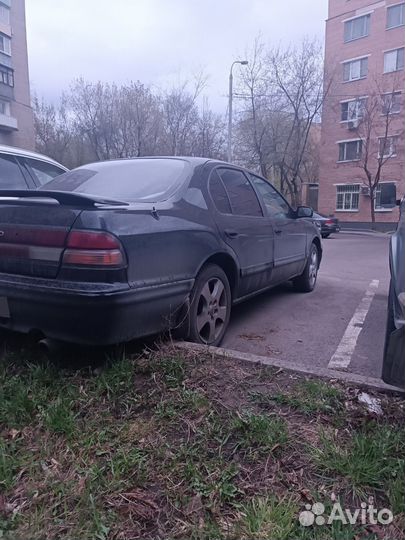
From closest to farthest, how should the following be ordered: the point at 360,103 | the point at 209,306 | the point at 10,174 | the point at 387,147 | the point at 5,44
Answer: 1. the point at 209,306
2. the point at 10,174
3. the point at 387,147
4. the point at 360,103
5. the point at 5,44

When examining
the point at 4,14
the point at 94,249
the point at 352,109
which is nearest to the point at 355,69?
the point at 352,109

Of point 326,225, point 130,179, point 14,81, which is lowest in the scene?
point 326,225

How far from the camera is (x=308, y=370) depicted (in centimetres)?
265

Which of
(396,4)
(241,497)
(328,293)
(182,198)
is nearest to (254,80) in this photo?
(396,4)

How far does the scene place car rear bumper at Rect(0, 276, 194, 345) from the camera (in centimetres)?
234

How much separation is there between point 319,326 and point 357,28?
121 ft

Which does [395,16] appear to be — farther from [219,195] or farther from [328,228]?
[219,195]

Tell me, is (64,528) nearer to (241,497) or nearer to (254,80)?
(241,497)

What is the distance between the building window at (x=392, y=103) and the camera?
29028mm

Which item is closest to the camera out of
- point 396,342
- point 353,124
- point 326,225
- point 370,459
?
point 370,459

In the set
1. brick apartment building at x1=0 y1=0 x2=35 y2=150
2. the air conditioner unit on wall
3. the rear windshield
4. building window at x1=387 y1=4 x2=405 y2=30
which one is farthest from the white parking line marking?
building window at x1=387 y1=4 x2=405 y2=30

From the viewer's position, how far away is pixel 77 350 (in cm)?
287

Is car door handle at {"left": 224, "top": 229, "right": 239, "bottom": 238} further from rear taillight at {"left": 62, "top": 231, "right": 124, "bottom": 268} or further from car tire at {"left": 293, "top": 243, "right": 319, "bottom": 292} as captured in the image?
car tire at {"left": 293, "top": 243, "right": 319, "bottom": 292}

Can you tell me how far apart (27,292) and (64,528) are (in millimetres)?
1321
